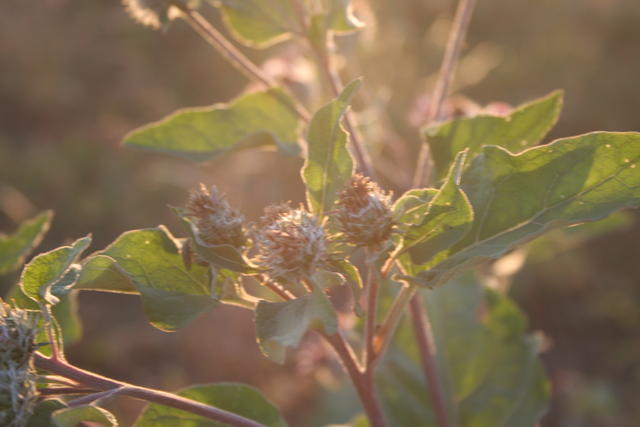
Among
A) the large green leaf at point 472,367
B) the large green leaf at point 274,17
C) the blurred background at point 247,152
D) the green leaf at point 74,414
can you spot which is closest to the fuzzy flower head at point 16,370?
the green leaf at point 74,414

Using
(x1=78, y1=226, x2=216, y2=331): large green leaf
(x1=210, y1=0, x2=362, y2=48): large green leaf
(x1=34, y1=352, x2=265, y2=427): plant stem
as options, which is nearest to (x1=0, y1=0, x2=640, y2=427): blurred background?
(x1=210, y1=0, x2=362, y2=48): large green leaf

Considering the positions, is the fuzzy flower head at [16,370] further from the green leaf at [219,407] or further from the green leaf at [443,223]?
the green leaf at [443,223]

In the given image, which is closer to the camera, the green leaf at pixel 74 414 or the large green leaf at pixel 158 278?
the green leaf at pixel 74 414

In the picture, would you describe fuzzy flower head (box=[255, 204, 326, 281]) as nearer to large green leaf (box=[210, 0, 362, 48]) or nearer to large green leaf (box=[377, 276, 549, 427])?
large green leaf (box=[210, 0, 362, 48])

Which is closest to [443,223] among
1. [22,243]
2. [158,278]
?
[158,278]

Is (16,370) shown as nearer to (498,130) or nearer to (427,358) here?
(427,358)

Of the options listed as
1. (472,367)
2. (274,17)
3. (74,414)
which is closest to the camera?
(74,414)
